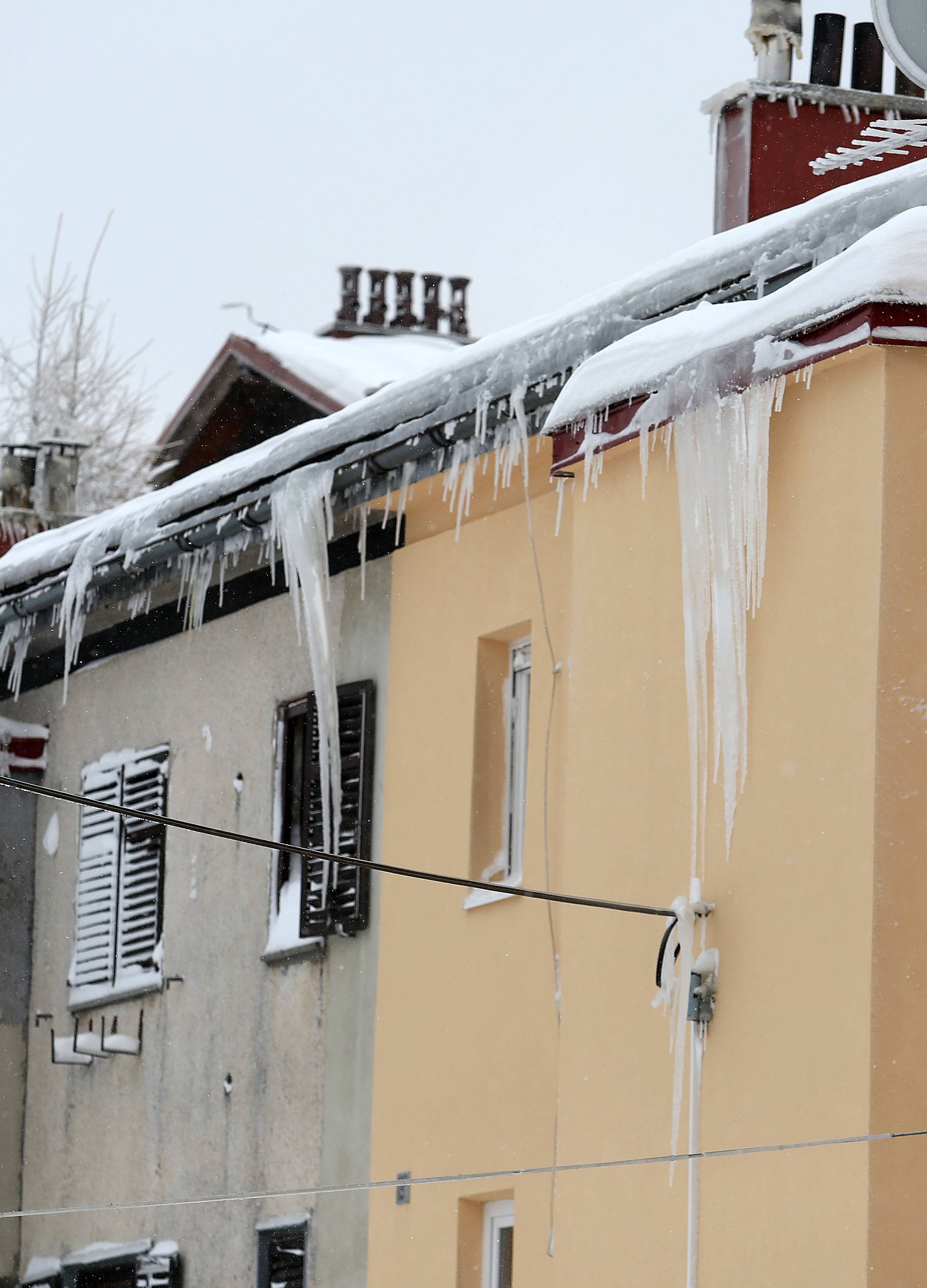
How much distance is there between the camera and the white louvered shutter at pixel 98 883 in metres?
12.7

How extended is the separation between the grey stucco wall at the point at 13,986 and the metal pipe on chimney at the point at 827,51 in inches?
221

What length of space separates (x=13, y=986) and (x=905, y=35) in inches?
289

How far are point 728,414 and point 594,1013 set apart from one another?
5.95 feet

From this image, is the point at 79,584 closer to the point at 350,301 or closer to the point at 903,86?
the point at 903,86

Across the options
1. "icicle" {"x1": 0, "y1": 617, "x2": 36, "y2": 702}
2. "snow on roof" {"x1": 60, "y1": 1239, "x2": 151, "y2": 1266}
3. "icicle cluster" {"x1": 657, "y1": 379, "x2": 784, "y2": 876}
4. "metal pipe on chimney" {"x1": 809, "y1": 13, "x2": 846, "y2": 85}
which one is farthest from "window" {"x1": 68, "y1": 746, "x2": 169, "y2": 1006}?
"icicle cluster" {"x1": 657, "y1": 379, "x2": 784, "y2": 876}

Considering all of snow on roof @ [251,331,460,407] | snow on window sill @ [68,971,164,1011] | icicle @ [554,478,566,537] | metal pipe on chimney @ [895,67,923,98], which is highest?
snow on roof @ [251,331,460,407]

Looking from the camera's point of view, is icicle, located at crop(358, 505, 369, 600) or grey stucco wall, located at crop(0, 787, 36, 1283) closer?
icicle, located at crop(358, 505, 369, 600)

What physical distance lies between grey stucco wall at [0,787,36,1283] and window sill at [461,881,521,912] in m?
4.39

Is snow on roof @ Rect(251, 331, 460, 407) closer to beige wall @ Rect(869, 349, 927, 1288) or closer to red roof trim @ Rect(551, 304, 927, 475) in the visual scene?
red roof trim @ Rect(551, 304, 927, 475)

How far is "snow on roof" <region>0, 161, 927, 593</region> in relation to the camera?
7.53m

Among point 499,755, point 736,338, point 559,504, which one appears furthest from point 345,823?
point 736,338

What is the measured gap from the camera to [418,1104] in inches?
385

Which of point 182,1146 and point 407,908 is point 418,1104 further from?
point 182,1146

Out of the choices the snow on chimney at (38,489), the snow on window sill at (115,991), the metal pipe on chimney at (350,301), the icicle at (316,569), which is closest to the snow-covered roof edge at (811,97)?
the icicle at (316,569)
